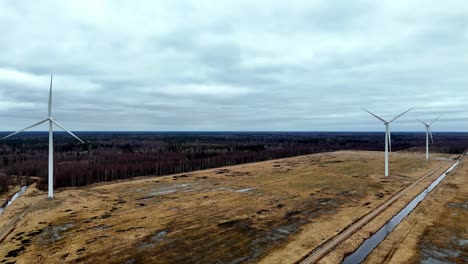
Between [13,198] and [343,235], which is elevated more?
[343,235]

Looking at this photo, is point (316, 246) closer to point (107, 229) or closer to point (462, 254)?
point (462, 254)

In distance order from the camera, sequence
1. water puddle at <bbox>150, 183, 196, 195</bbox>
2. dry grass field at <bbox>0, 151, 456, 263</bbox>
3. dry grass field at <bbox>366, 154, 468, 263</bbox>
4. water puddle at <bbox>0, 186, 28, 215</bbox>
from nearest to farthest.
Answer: dry grass field at <bbox>366, 154, 468, 263</bbox>
dry grass field at <bbox>0, 151, 456, 263</bbox>
water puddle at <bbox>0, 186, 28, 215</bbox>
water puddle at <bbox>150, 183, 196, 195</bbox>

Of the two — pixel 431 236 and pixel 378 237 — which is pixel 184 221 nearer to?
pixel 378 237

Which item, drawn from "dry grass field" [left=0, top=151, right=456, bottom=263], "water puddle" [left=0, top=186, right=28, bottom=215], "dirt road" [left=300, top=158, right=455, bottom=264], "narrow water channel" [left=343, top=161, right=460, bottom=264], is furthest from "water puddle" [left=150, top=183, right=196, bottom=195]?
"narrow water channel" [left=343, top=161, right=460, bottom=264]

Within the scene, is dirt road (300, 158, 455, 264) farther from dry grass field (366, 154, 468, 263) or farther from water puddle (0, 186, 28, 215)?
water puddle (0, 186, 28, 215)

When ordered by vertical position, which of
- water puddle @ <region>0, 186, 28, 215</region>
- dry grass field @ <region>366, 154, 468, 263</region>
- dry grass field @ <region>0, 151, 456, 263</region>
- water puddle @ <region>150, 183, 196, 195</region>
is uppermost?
dry grass field @ <region>366, 154, 468, 263</region>

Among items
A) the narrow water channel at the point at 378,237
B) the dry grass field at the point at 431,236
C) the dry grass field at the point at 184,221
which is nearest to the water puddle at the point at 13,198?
the dry grass field at the point at 184,221

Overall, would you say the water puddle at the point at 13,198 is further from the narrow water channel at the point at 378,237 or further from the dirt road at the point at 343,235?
the narrow water channel at the point at 378,237

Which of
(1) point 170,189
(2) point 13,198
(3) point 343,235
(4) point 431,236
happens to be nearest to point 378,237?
(3) point 343,235
